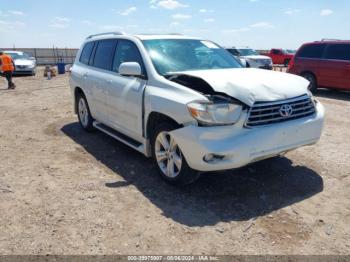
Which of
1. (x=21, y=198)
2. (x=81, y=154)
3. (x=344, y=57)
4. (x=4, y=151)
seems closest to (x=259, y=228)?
(x=21, y=198)

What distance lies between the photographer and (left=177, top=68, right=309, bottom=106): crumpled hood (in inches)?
150

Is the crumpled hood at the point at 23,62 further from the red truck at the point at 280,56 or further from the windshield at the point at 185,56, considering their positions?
the red truck at the point at 280,56

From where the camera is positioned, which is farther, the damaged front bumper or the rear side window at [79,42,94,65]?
the rear side window at [79,42,94,65]

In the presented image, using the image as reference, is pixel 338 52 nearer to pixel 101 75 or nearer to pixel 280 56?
pixel 101 75

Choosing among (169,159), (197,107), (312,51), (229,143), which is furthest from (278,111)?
(312,51)

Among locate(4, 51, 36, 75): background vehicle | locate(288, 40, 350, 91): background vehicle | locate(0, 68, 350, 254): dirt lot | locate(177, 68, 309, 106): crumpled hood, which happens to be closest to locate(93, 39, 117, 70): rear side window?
locate(0, 68, 350, 254): dirt lot

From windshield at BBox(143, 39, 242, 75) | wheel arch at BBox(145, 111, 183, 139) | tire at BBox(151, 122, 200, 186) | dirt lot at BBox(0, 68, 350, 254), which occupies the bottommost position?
dirt lot at BBox(0, 68, 350, 254)

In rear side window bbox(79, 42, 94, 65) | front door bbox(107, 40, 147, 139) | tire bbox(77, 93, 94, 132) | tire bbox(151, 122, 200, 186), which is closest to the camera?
tire bbox(151, 122, 200, 186)

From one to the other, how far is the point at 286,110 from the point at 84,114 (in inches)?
171

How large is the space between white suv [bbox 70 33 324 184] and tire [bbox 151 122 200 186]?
1 centimetres

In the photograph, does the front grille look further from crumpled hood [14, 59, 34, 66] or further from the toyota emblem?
crumpled hood [14, 59, 34, 66]

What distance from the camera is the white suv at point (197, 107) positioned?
3713 millimetres

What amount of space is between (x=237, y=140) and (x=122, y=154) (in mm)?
2549

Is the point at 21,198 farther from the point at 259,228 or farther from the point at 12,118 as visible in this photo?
the point at 12,118
